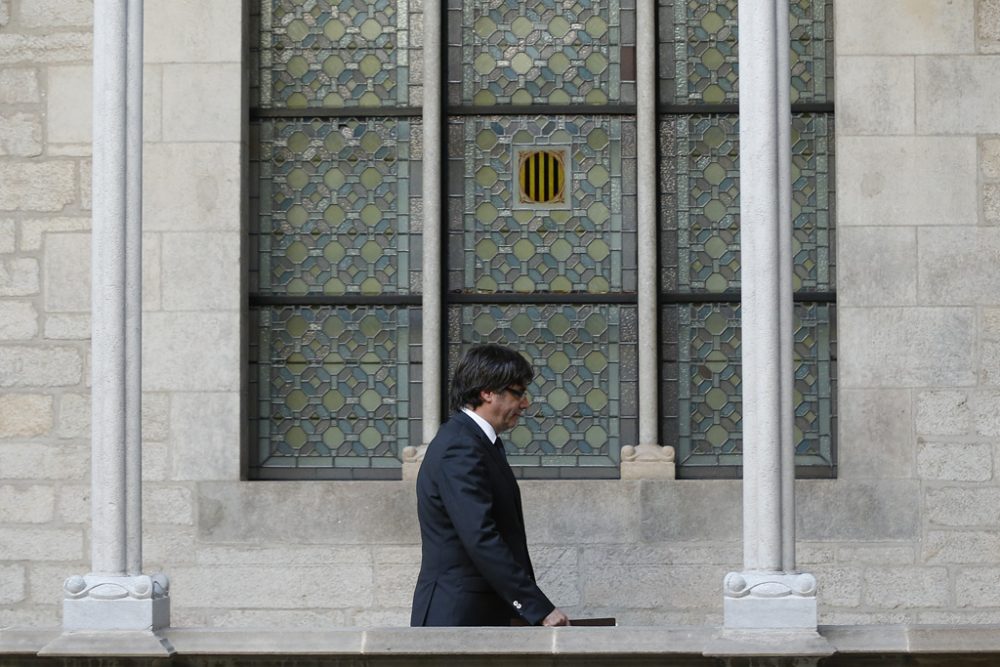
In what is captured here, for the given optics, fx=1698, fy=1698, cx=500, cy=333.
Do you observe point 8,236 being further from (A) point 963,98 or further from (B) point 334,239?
(A) point 963,98

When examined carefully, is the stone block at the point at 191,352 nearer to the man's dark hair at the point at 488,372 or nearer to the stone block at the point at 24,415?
the stone block at the point at 24,415

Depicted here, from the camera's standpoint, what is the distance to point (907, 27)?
23.0ft

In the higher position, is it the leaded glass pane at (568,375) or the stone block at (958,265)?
the stone block at (958,265)

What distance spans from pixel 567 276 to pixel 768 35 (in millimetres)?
2119

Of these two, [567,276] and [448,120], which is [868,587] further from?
[448,120]

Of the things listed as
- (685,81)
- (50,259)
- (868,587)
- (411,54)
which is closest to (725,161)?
(685,81)

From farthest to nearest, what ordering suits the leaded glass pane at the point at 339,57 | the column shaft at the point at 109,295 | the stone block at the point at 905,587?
the leaded glass pane at the point at 339,57
the stone block at the point at 905,587
the column shaft at the point at 109,295

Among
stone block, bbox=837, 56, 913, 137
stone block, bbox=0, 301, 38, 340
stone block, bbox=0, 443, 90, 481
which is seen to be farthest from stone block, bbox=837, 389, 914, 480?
stone block, bbox=0, 301, 38, 340

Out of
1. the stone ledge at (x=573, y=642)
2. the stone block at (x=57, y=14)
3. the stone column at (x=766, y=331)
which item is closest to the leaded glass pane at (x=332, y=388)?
the stone block at (x=57, y=14)

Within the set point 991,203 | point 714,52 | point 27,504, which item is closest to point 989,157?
point 991,203

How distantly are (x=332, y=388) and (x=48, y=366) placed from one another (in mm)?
1191

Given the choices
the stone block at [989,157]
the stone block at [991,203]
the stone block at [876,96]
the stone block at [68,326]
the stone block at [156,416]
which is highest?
the stone block at [876,96]

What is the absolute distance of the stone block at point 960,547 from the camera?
6879mm

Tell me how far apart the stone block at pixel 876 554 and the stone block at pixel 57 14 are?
3841 millimetres
